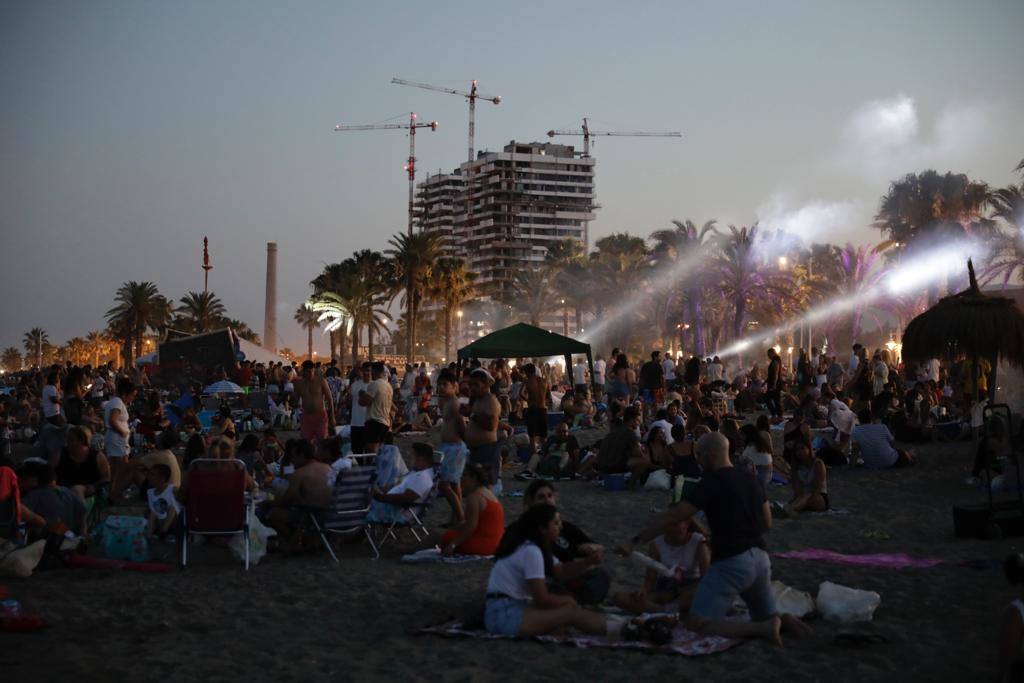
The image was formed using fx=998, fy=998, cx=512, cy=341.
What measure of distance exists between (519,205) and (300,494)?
16857cm

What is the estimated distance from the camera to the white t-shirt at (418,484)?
9250mm

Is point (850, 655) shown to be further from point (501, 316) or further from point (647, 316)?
point (501, 316)

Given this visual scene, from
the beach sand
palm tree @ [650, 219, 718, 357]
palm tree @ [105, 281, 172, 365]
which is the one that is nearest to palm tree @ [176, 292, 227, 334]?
palm tree @ [105, 281, 172, 365]

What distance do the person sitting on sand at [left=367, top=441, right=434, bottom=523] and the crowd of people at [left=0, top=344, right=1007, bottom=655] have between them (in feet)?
0.06

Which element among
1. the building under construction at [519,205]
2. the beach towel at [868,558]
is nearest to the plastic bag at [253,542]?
the beach towel at [868,558]

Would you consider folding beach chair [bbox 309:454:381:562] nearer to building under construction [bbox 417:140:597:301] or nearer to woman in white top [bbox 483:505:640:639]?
woman in white top [bbox 483:505:640:639]

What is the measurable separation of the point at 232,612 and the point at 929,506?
8.30m

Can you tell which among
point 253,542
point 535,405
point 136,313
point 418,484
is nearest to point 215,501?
point 253,542

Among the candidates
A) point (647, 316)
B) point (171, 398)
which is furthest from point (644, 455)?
point (647, 316)

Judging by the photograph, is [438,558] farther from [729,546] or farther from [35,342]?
[35,342]

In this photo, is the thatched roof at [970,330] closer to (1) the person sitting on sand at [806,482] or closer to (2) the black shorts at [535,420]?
(1) the person sitting on sand at [806,482]

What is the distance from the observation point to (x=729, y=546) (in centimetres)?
595

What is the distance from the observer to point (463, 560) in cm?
870

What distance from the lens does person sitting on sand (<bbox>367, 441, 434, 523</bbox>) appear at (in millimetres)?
9188
